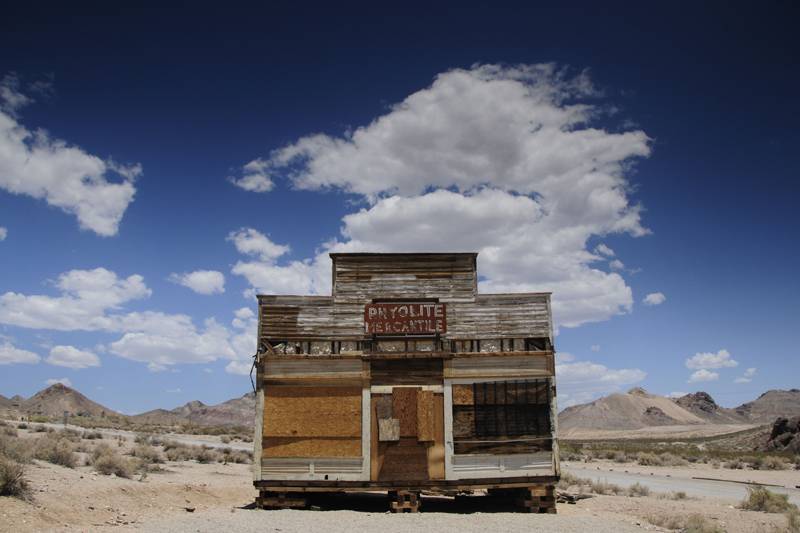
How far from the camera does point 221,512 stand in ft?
47.9

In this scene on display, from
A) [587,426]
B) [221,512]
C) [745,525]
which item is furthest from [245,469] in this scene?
[587,426]

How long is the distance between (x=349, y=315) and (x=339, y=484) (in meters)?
4.16

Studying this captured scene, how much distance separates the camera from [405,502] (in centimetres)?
1505

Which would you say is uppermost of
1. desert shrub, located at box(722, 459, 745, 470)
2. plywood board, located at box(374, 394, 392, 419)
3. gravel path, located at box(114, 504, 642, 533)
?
plywood board, located at box(374, 394, 392, 419)

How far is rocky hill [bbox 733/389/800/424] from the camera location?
160m

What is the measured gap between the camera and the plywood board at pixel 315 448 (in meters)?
15.3

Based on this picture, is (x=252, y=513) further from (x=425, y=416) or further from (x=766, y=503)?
(x=766, y=503)

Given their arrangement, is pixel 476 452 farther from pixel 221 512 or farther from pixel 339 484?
pixel 221 512

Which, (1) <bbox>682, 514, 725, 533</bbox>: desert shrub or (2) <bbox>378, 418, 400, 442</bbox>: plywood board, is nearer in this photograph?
(1) <bbox>682, 514, 725, 533</bbox>: desert shrub

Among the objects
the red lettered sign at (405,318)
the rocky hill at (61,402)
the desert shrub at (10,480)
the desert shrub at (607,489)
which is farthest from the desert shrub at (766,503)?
the rocky hill at (61,402)

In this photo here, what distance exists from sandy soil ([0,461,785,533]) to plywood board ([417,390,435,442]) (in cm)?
181

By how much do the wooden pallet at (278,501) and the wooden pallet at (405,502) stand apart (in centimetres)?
223

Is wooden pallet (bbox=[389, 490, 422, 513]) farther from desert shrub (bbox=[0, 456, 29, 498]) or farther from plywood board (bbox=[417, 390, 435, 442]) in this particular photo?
desert shrub (bbox=[0, 456, 29, 498])

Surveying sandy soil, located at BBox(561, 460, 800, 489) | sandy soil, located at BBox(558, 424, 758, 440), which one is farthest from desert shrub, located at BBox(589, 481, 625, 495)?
sandy soil, located at BBox(558, 424, 758, 440)
